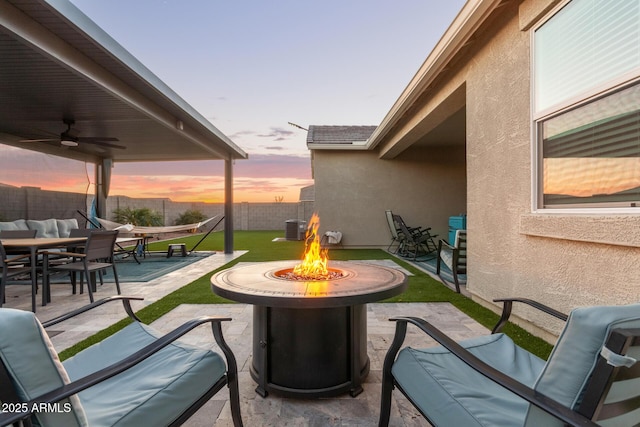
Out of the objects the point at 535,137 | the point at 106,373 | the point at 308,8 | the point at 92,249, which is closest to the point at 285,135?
the point at 308,8

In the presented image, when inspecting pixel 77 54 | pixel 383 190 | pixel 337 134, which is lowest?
pixel 383 190

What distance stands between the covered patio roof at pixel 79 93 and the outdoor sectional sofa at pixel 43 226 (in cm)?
172

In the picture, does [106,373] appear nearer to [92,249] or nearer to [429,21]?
[92,249]

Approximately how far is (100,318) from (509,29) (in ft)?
15.0

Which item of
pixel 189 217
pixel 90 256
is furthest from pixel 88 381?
pixel 189 217

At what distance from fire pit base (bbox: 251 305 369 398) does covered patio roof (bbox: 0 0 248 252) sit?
296 cm

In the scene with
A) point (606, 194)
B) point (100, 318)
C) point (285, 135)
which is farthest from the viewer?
point (285, 135)

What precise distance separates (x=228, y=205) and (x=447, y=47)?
246 inches

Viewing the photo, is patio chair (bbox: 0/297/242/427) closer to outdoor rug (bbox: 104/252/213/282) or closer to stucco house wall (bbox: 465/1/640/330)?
stucco house wall (bbox: 465/1/640/330)

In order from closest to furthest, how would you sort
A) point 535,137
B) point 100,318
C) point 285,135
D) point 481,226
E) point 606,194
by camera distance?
point 606,194 → point 535,137 → point 100,318 → point 481,226 → point 285,135

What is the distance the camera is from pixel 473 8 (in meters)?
2.88

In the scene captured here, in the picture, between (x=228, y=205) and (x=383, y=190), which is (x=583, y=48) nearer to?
(x=383, y=190)

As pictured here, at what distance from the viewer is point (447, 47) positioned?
3473 millimetres

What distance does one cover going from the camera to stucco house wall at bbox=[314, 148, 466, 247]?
27.5 feet
